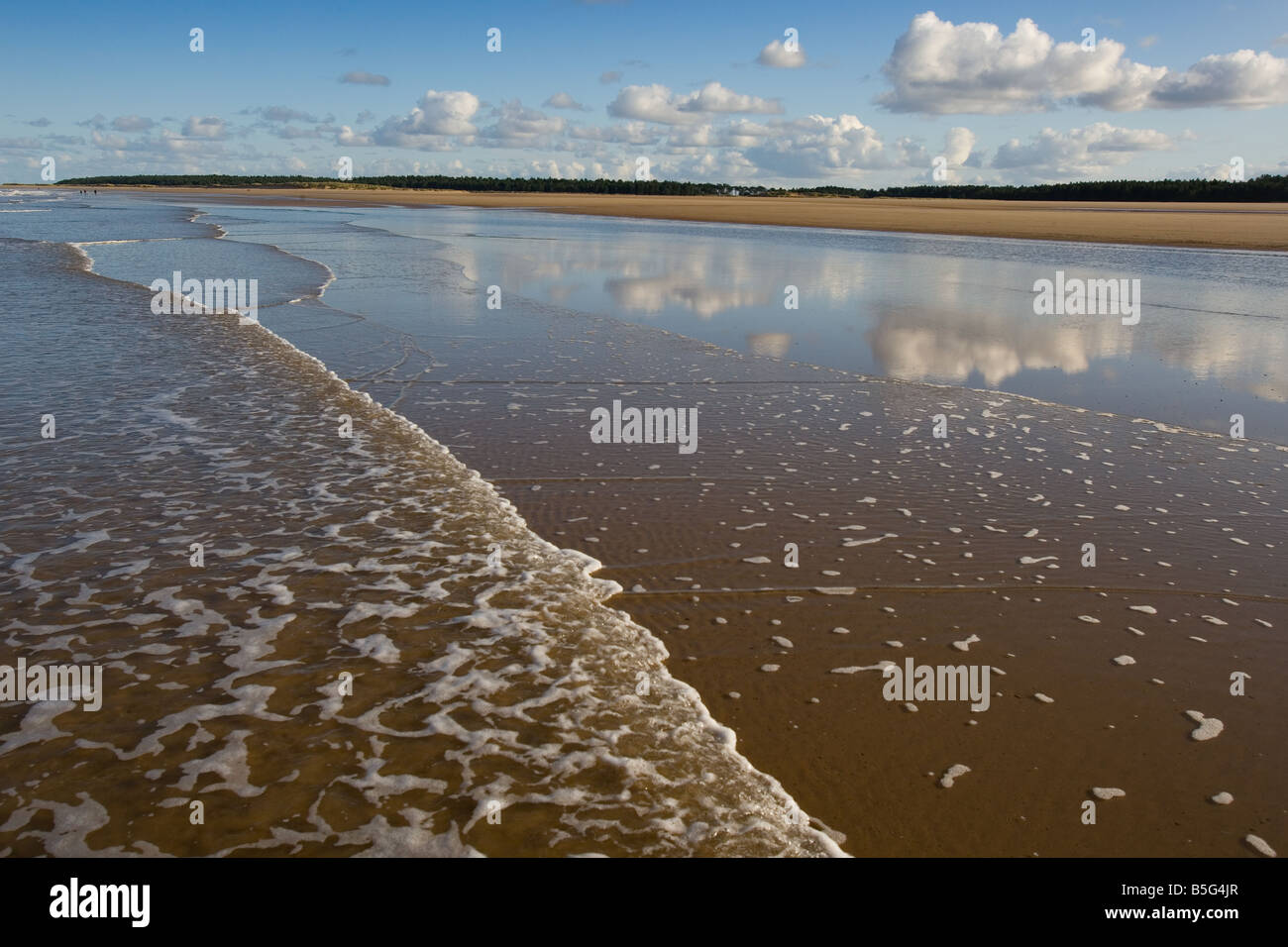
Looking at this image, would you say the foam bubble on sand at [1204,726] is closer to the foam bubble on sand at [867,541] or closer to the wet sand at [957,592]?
the wet sand at [957,592]

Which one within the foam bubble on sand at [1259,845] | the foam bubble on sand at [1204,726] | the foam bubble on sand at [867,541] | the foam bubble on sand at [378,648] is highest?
the foam bubble on sand at [867,541]

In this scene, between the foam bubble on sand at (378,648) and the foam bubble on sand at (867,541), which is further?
the foam bubble on sand at (867,541)

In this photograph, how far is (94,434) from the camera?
942 cm

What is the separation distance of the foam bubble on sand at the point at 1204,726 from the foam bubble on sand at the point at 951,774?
1.41 m

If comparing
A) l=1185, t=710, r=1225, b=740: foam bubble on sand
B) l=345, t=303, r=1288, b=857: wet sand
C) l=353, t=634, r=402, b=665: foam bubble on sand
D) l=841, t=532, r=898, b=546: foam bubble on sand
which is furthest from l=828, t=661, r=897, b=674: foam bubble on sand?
l=353, t=634, r=402, b=665: foam bubble on sand

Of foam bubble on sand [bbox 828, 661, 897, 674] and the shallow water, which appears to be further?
foam bubble on sand [bbox 828, 661, 897, 674]

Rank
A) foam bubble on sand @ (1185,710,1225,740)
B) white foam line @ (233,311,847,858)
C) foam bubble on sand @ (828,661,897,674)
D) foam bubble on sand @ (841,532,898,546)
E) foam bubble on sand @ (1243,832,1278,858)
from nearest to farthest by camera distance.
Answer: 1. foam bubble on sand @ (1243,832,1278,858)
2. white foam line @ (233,311,847,858)
3. foam bubble on sand @ (1185,710,1225,740)
4. foam bubble on sand @ (828,661,897,674)
5. foam bubble on sand @ (841,532,898,546)

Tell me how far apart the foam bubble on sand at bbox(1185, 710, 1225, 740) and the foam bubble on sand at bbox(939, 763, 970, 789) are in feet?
4.62

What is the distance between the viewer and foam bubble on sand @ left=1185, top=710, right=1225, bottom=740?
464 cm

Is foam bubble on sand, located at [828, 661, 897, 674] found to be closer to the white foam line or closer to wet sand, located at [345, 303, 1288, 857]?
wet sand, located at [345, 303, 1288, 857]

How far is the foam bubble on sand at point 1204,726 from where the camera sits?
464 centimetres

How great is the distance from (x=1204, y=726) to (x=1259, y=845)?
97 cm

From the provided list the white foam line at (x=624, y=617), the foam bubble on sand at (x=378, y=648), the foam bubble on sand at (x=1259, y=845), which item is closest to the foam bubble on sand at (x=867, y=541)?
the white foam line at (x=624, y=617)

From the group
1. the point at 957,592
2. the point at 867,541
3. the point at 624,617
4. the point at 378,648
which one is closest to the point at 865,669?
the point at 957,592
